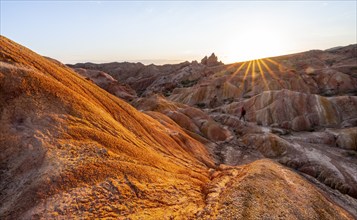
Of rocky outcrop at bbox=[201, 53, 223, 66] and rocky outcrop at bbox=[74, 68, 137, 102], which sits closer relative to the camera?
rocky outcrop at bbox=[74, 68, 137, 102]

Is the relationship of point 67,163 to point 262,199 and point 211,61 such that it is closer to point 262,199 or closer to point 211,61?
point 262,199

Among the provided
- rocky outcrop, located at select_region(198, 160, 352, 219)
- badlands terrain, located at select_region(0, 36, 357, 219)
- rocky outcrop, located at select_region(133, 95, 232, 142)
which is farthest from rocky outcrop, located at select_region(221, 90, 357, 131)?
rocky outcrop, located at select_region(198, 160, 352, 219)

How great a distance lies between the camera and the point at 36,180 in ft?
29.9

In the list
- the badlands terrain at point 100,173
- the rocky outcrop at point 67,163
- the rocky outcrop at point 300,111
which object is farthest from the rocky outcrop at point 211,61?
the rocky outcrop at point 67,163

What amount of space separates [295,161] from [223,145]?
342 inches

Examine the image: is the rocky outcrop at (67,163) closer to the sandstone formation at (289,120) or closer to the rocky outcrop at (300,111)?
the sandstone formation at (289,120)

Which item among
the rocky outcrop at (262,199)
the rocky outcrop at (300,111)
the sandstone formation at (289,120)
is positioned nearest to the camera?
the rocky outcrop at (262,199)

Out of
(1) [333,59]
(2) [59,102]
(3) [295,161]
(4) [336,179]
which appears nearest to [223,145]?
(3) [295,161]

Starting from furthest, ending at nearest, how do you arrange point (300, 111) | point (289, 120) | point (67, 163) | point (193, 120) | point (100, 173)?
point (300, 111)
point (289, 120)
point (193, 120)
point (100, 173)
point (67, 163)

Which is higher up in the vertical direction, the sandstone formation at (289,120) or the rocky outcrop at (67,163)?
the rocky outcrop at (67,163)

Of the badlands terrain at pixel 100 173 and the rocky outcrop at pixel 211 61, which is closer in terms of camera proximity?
the badlands terrain at pixel 100 173

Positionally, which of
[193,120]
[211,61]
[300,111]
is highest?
[211,61]

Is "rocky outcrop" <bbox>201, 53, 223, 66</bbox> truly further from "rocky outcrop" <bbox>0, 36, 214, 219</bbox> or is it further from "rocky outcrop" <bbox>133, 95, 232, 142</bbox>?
"rocky outcrop" <bbox>0, 36, 214, 219</bbox>

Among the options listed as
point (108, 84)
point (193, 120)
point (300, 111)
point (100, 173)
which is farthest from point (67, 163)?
point (108, 84)
